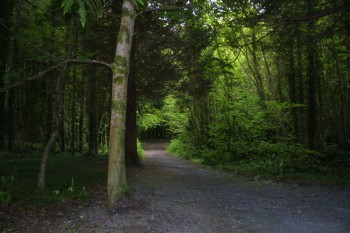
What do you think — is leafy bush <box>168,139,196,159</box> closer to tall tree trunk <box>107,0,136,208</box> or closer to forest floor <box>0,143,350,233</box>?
forest floor <box>0,143,350,233</box>

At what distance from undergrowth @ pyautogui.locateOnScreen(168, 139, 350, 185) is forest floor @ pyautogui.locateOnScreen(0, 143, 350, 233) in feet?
6.23

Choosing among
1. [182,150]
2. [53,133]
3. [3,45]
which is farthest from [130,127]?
[182,150]

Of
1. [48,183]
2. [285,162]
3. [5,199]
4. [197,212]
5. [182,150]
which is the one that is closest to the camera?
[5,199]

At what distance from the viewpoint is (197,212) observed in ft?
21.0

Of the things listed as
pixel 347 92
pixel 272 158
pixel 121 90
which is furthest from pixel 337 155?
pixel 121 90

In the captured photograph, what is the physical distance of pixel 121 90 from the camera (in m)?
6.46

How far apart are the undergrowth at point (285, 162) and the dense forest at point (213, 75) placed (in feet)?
0.19

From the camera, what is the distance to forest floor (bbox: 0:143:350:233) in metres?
5.42

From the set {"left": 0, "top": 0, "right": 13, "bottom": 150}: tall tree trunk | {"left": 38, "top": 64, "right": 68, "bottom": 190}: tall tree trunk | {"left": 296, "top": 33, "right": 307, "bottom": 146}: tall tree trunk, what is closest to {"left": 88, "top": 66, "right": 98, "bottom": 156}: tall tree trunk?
{"left": 0, "top": 0, "right": 13, "bottom": 150}: tall tree trunk

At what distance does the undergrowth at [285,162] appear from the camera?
35.8 ft

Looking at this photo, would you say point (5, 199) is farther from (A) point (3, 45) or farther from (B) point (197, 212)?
(A) point (3, 45)

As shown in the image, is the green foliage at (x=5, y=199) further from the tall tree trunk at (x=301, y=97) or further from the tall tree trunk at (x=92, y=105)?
the tall tree trunk at (x=301, y=97)

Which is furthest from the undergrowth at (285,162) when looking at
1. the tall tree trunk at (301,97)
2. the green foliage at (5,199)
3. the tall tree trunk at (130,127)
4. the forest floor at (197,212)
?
the green foliage at (5,199)

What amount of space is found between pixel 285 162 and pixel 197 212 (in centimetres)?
762
